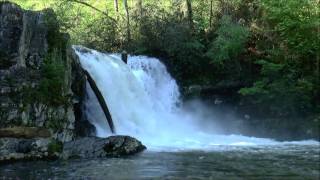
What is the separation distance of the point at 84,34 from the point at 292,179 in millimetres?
20874

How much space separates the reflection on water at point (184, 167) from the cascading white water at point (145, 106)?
9.58ft

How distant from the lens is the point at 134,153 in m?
17.4

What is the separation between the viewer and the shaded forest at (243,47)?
2473cm

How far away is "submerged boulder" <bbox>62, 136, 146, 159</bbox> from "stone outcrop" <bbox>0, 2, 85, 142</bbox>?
3.24 ft

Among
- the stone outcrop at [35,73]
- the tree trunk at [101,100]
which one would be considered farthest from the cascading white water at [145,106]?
the stone outcrop at [35,73]

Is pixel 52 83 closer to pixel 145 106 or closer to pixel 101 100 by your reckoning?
pixel 101 100

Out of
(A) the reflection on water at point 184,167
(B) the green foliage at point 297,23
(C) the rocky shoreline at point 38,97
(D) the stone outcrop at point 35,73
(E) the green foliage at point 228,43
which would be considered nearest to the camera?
(A) the reflection on water at point 184,167

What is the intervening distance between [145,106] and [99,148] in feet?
27.4

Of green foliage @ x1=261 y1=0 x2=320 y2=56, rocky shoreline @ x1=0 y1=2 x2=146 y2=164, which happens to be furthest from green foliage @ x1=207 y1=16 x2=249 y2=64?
rocky shoreline @ x1=0 y1=2 x2=146 y2=164

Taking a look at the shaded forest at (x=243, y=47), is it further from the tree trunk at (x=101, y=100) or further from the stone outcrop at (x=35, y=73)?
the stone outcrop at (x=35, y=73)

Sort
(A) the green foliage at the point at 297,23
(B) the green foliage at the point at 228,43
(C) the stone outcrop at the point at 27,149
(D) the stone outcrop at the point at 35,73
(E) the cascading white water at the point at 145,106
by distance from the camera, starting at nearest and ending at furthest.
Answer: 1. (C) the stone outcrop at the point at 27,149
2. (D) the stone outcrop at the point at 35,73
3. (E) the cascading white water at the point at 145,106
4. (A) the green foliage at the point at 297,23
5. (B) the green foliage at the point at 228,43

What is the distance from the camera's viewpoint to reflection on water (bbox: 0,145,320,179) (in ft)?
42.0

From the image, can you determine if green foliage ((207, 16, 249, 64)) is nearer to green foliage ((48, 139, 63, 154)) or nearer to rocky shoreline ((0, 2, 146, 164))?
rocky shoreline ((0, 2, 146, 164))

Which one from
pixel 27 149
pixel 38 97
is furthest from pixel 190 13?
pixel 27 149
